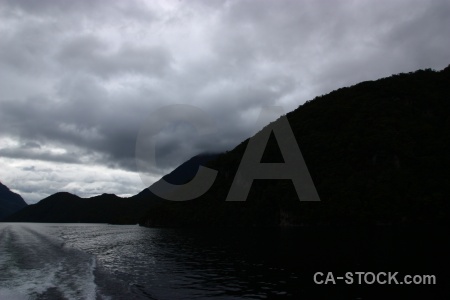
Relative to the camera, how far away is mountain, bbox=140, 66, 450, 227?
142m

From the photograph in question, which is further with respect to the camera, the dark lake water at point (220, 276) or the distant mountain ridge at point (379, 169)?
the distant mountain ridge at point (379, 169)

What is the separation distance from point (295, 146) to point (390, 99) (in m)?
58.2

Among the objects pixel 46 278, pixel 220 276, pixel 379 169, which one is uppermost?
pixel 379 169

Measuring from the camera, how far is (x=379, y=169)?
16650 centimetres

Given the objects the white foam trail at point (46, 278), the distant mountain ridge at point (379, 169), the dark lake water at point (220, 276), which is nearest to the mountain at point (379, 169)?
the distant mountain ridge at point (379, 169)

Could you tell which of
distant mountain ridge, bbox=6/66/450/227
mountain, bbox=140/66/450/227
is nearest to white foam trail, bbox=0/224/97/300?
mountain, bbox=140/66/450/227

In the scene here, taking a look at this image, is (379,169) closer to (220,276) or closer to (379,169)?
(379,169)

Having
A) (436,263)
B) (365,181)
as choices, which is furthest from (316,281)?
(365,181)

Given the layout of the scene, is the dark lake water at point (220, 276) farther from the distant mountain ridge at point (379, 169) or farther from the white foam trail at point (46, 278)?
the distant mountain ridge at point (379, 169)

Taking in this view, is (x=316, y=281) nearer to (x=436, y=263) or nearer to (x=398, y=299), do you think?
(x=398, y=299)

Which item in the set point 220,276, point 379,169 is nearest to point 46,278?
point 220,276

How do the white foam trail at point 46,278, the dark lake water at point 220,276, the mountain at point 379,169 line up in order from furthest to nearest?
the mountain at point 379,169 → the white foam trail at point 46,278 → the dark lake water at point 220,276

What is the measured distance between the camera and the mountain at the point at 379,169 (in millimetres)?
142500

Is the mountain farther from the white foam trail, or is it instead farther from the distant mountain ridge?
the white foam trail
